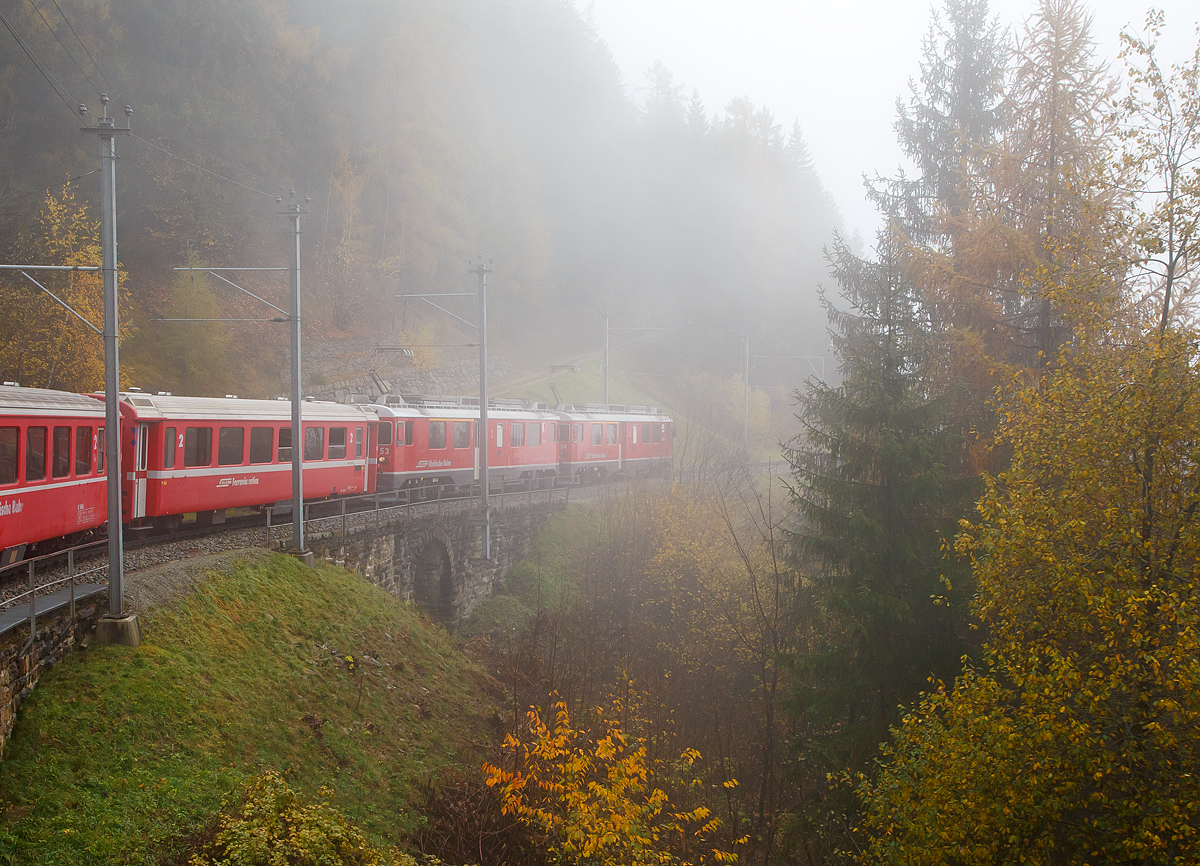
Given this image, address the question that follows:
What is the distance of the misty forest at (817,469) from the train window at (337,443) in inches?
211

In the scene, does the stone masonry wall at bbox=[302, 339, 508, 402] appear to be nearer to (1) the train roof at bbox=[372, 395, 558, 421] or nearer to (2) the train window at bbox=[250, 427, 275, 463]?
(1) the train roof at bbox=[372, 395, 558, 421]

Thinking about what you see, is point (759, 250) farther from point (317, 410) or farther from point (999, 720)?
point (999, 720)

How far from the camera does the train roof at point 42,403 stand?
945 cm

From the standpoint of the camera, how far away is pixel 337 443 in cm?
1761

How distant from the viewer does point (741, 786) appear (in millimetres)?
13250

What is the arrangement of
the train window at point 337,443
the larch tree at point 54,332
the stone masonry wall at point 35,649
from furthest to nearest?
1. the larch tree at point 54,332
2. the train window at point 337,443
3. the stone masonry wall at point 35,649

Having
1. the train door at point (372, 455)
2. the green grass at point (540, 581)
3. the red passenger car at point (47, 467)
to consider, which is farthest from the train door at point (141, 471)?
the green grass at point (540, 581)

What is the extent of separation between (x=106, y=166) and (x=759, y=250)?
215 ft

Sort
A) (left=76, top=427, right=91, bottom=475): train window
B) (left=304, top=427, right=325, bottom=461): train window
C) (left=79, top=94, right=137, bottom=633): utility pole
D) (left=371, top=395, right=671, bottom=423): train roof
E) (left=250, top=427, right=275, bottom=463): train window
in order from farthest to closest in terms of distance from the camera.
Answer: (left=371, top=395, right=671, bottom=423): train roof → (left=304, top=427, right=325, bottom=461): train window → (left=250, top=427, right=275, bottom=463): train window → (left=76, top=427, right=91, bottom=475): train window → (left=79, top=94, right=137, bottom=633): utility pole

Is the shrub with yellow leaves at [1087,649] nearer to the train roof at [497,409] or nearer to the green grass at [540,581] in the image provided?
the green grass at [540,581]

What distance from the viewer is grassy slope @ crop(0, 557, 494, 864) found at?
258 inches

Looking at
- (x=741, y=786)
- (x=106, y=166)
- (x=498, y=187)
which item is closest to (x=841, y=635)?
(x=741, y=786)

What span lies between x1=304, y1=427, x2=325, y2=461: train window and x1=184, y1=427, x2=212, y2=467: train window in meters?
2.56

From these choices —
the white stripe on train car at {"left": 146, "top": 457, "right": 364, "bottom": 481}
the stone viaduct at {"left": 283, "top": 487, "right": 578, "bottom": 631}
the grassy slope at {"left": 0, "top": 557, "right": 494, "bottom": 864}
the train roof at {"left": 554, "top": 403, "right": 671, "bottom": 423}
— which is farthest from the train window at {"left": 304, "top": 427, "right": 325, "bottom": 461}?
the train roof at {"left": 554, "top": 403, "right": 671, "bottom": 423}
